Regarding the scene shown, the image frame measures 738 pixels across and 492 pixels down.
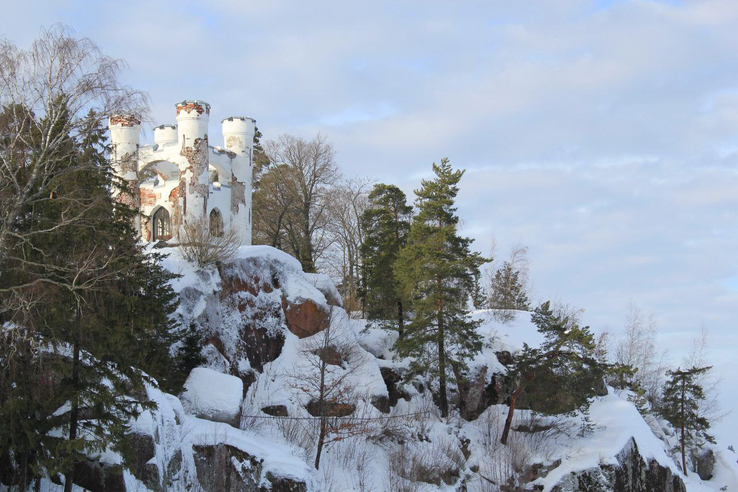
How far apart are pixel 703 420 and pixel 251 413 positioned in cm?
2353

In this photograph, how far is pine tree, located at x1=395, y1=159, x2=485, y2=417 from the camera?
29.4 meters

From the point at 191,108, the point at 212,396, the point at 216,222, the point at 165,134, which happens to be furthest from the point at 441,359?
the point at 165,134

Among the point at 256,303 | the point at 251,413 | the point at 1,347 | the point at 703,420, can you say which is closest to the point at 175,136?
the point at 256,303

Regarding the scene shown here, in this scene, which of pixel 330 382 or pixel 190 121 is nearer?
pixel 330 382

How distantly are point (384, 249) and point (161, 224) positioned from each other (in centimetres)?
1067

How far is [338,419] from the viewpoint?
2539 cm

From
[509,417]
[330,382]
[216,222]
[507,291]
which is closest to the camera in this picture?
[330,382]

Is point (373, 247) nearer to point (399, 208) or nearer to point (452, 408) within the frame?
point (399, 208)

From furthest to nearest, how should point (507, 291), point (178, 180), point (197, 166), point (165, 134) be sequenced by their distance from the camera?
point (507, 291), point (165, 134), point (197, 166), point (178, 180)

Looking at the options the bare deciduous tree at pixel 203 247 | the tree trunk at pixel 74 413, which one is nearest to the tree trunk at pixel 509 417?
the bare deciduous tree at pixel 203 247

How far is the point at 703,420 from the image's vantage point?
3591 cm

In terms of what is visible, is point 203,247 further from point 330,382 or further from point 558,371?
point 558,371

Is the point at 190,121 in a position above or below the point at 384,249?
above

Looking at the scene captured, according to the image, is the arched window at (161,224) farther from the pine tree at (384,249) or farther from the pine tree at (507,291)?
the pine tree at (507,291)
